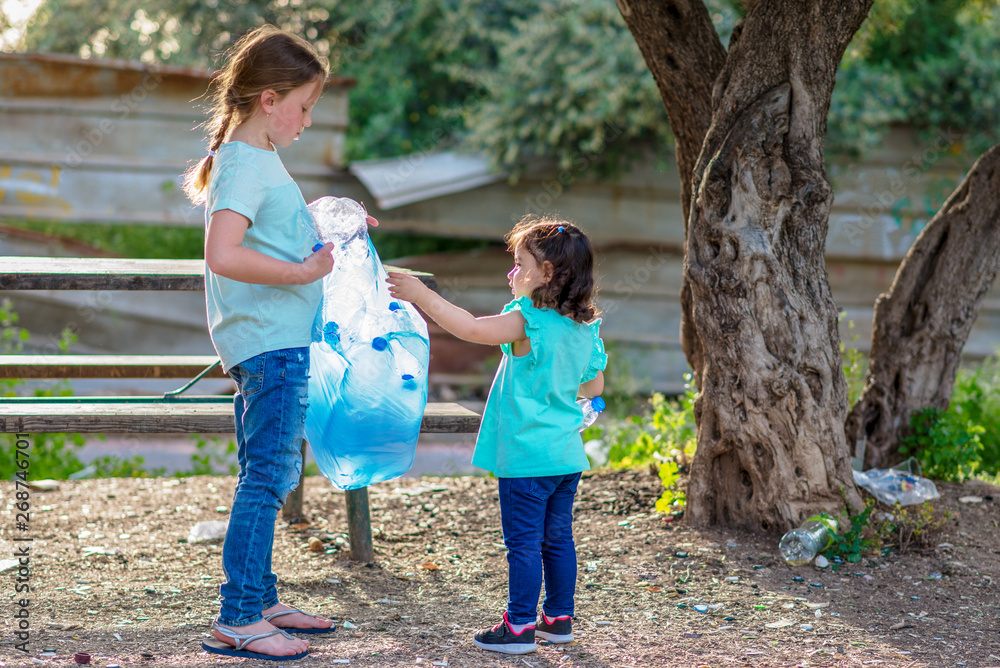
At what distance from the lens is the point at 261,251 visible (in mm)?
2312

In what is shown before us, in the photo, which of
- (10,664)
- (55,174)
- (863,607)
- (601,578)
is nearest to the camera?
(10,664)

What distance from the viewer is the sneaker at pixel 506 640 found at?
249 cm

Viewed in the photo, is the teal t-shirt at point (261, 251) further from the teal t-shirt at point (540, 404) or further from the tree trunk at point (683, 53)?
the tree trunk at point (683, 53)

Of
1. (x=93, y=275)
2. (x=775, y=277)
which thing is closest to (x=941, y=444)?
(x=775, y=277)

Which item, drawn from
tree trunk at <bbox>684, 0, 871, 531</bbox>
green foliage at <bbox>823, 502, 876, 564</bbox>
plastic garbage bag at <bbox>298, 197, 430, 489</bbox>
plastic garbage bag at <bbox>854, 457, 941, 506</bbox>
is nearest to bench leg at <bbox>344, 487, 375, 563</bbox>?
plastic garbage bag at <bbox>298, 197, 430, 489</bbox>

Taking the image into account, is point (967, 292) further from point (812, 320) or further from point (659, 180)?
point (659, 180)

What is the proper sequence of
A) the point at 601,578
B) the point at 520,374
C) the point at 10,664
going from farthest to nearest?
the point at 601,578, the point at 520,374, the point at 10,664

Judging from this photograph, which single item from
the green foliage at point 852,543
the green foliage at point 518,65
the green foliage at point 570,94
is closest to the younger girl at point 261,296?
the green foliage at point 852,543

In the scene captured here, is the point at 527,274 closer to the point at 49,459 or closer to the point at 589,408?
the point at 589,408

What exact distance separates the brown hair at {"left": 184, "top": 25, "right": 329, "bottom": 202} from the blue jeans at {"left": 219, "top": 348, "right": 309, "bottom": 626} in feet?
1.88

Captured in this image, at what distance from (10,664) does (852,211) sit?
858cm

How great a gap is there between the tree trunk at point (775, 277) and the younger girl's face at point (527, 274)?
115cm

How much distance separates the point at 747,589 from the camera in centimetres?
302

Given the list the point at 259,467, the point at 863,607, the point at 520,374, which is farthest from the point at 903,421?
the point at 259,467
